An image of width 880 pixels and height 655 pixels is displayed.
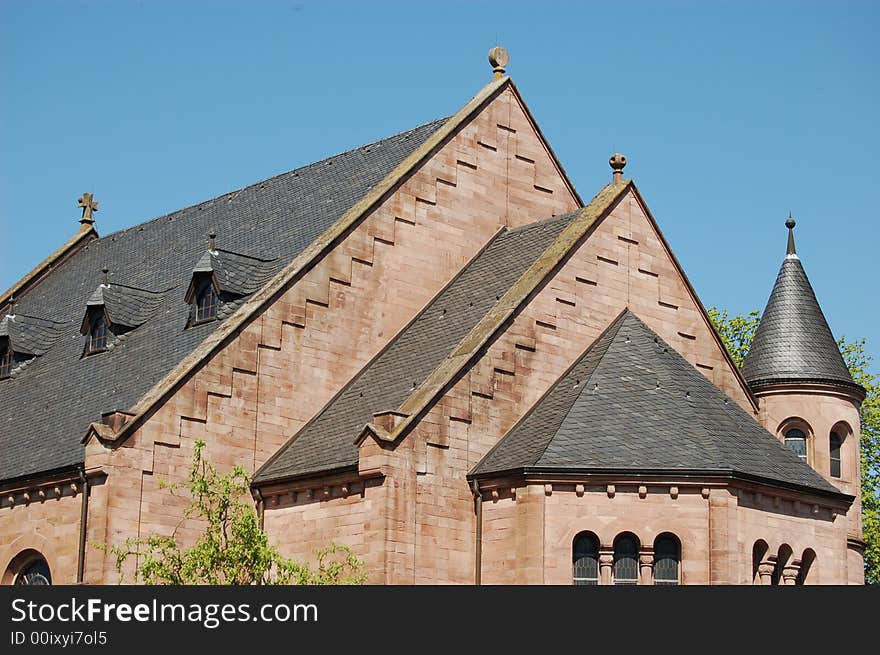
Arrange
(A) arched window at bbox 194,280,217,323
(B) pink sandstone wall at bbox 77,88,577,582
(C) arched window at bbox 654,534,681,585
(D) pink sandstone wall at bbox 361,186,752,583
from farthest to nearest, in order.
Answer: (A) arched window at bbox 194,280,217,323
(B) pink sandstone wall at bbox 77,88,577,582
(D) pink sandstone wall at bbox 361,186,752,583
(C) arched window at bbox 654,534,681,585

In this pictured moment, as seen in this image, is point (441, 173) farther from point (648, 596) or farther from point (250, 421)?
point (648, 596)

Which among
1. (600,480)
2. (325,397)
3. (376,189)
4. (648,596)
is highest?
(376,189)

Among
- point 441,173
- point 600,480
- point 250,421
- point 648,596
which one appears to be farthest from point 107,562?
point 648,596

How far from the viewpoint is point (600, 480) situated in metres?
36.5

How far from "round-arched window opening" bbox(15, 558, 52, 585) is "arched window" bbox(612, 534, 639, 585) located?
13981mm

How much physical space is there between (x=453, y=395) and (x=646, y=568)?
5.85m

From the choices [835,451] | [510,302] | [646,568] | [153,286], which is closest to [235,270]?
[153,286]

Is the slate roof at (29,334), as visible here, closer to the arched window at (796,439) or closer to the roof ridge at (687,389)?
the roof ridge at (687,389)

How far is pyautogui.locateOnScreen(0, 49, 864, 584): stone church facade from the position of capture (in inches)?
1447

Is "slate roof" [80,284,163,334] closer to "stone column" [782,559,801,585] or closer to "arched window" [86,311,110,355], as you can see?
"arched window" [86,311,110,355]

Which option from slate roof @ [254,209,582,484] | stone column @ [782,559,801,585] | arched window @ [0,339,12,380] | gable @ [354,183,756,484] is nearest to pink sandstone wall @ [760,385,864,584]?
gable @ [354,183,756,484]

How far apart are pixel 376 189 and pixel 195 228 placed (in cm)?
1104

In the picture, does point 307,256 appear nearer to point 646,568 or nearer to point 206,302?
point 206,302

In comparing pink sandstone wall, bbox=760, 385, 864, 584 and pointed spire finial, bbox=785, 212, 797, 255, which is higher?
pointed spire finial, bbox=785, 212, 797, 255
